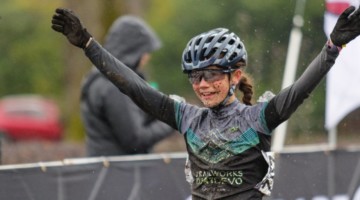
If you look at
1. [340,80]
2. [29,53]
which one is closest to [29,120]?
[29,53]

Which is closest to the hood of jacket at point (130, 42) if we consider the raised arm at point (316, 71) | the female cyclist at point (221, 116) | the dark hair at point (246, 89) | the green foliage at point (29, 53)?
the dark hair at point (246, 89)

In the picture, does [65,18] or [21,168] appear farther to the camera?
[21,168]

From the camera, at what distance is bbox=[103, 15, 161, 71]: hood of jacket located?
10133 mm

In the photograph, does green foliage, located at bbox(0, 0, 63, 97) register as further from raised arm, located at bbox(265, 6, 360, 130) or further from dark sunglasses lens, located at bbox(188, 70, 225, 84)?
raised arm, located at bbox(265, 6, 360, 130)

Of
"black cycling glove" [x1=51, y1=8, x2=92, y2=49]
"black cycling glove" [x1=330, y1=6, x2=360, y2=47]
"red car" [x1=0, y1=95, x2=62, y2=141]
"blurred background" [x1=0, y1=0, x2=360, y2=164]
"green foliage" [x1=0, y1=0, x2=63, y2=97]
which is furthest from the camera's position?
"green foliage" [x1=0, y1=0, x2=63, y2=97]

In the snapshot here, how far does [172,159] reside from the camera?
919cm

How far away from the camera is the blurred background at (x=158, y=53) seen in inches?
498

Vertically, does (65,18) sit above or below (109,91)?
above

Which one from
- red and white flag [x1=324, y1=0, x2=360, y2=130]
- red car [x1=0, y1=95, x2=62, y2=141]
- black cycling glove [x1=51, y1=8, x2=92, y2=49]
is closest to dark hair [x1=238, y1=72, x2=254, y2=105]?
black cycling glove [x1=51, y1=8, x2=92, y2=49]

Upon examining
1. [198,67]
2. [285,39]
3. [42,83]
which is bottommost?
[42,83]

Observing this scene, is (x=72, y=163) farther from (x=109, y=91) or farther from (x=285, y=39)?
(x=285, y=39)

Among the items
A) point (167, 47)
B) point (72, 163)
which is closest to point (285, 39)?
point (72, 163)

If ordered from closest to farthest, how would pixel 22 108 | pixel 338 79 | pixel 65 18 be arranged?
pixel 65 18 → pixel 338 79 → pixel 22 108

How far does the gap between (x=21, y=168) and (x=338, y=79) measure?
15.9 feet
